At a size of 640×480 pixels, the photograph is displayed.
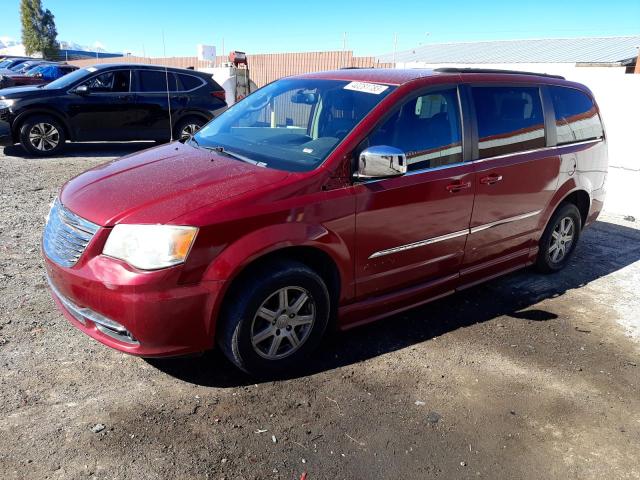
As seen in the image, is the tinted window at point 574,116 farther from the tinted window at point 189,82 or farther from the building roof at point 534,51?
the building roof at point 534,51

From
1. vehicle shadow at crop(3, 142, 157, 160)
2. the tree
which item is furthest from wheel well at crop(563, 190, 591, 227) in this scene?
the tree

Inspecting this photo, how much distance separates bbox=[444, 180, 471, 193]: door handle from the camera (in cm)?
374

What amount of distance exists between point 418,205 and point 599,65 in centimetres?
2993

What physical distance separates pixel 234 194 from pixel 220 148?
0.94 m

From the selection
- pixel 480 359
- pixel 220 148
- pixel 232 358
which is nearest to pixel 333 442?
pixel 232 358

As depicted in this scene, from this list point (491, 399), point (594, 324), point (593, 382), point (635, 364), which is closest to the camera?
point (491, 399)

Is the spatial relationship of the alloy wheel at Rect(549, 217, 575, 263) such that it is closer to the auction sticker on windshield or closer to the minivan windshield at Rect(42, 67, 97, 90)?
the auction sticker on windshield

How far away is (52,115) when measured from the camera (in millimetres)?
9266

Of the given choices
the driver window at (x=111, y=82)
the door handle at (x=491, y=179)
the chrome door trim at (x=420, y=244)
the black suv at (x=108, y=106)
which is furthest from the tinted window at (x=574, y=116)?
the driver window at (x=111, y=82)

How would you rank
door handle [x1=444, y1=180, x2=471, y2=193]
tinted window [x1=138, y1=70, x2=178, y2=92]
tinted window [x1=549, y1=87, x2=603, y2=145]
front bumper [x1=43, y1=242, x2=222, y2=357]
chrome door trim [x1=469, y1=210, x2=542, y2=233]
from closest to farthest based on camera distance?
front bumper [x1=43, y1=242, x2=222, y2=357]
door handle [x1=444, y1=180, x2=471, y2=193]
chrome door trim [x1=469, y1=210, x2=542, y2=233]
tinted window [x1=549, y1=87, x2=603, y2=145]
tinted window [x1=138, y1=70, x2=178, y2=92]

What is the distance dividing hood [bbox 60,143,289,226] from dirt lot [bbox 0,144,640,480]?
3.37ft

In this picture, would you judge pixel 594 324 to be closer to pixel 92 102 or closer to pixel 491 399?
pixel 491 399

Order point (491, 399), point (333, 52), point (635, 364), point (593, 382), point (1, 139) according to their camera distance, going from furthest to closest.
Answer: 1. point (333, 52)
2. point (1, 139)
3. point (635, 364)
4. point (593, 382)
5. point (491, 399)

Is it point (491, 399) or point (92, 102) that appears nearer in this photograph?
point (491, 399)
